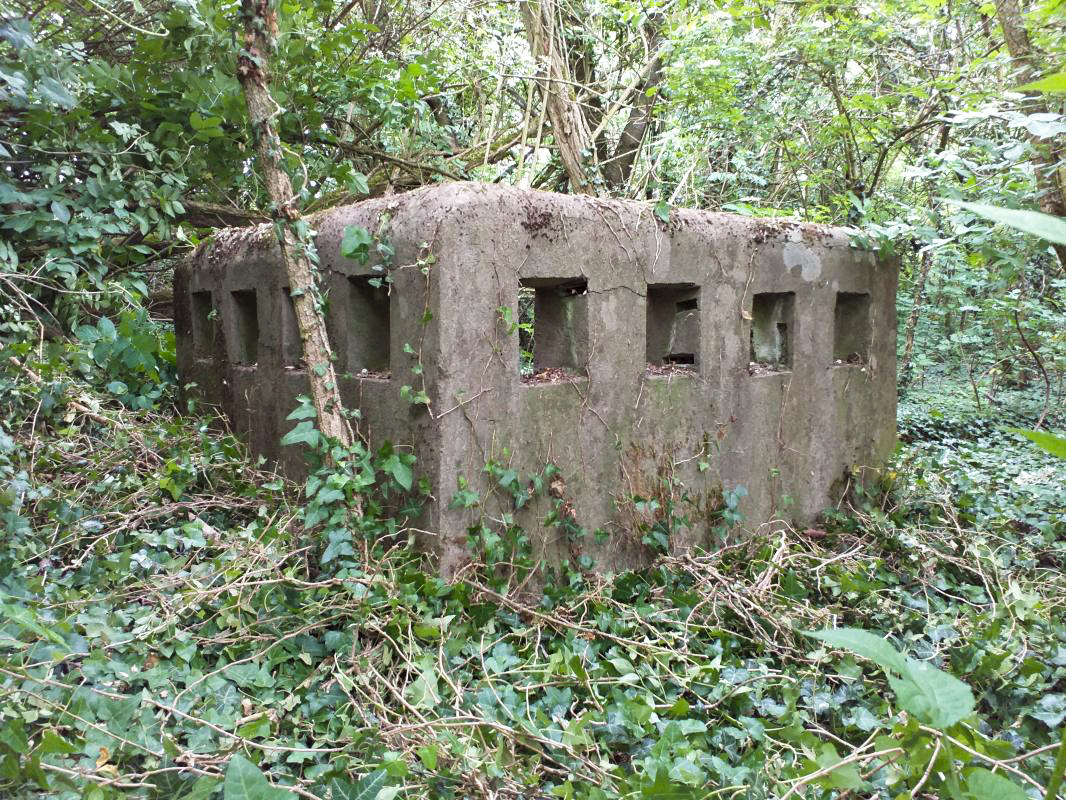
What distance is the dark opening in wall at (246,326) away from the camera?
4.34 meters

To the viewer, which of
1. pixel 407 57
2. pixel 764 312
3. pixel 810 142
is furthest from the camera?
pixel 810 142

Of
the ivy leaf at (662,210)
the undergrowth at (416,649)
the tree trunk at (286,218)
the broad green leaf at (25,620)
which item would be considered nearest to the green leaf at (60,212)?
the undergrowth at (416,649)

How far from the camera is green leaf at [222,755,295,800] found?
166 centimetres

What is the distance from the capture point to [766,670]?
9.27 ft

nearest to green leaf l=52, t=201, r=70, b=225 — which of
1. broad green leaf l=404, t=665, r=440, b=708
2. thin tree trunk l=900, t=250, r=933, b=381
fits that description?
broad green leaf l=404, t=665, r=440, b=708

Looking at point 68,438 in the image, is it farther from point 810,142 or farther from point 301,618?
point 810,142

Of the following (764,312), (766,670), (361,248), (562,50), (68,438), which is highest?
(562,50)

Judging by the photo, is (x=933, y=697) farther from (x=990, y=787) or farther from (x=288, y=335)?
(x=288, y=335)

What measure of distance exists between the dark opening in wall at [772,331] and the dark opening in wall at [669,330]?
0.49 meters

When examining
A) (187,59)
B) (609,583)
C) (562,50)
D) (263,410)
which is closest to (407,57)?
(562,50)

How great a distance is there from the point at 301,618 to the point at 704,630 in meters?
1.63

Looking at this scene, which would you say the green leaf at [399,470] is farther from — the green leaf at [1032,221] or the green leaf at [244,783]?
the green leaf at [1032,221]

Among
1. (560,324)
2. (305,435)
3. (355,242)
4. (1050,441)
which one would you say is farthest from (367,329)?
(1050,441)

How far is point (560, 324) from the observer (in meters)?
3.45
